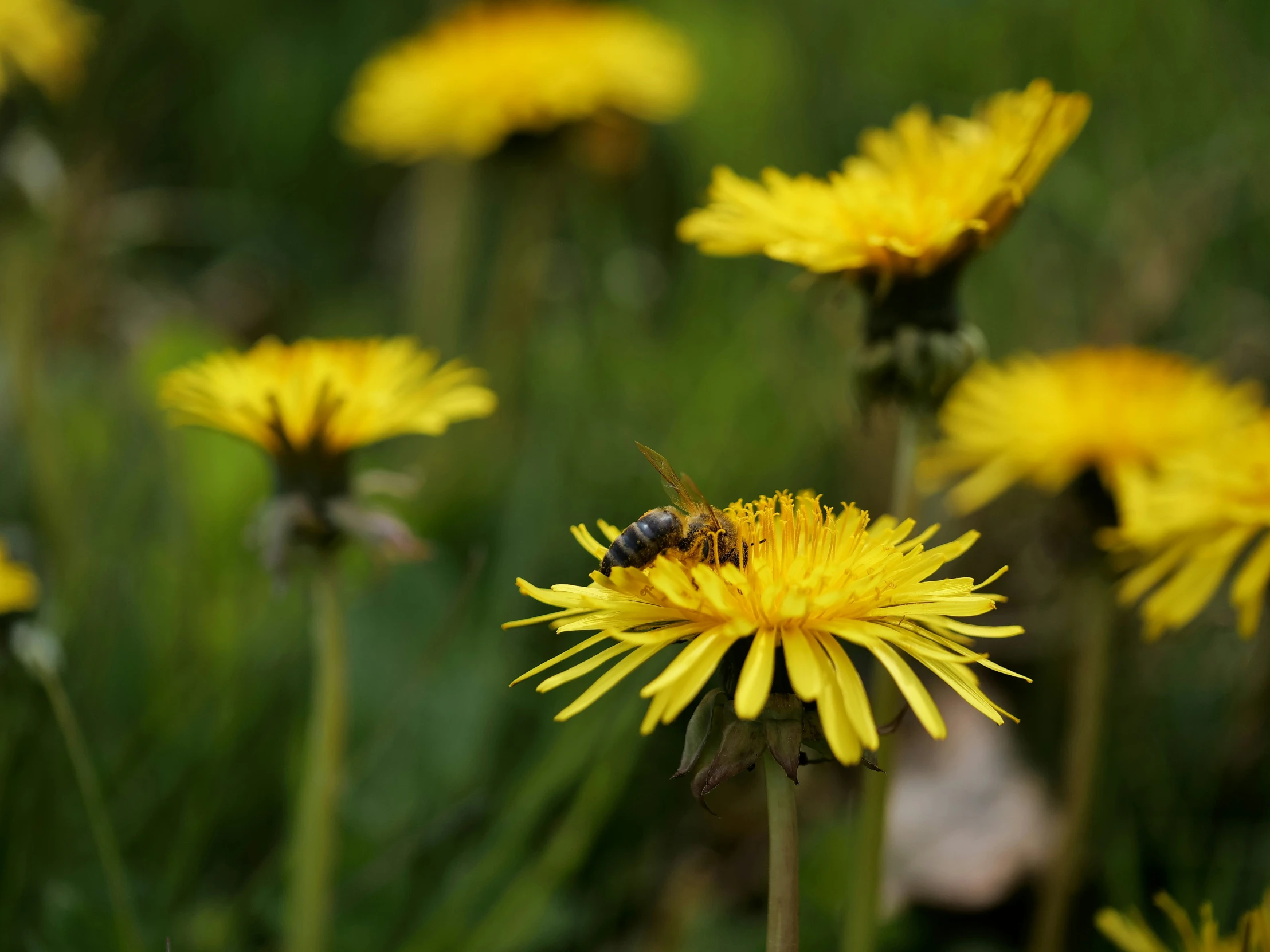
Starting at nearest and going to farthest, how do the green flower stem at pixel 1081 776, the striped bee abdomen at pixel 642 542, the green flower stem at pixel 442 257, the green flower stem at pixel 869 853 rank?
1. the striped bee abdomen at pixel 642 542
2. the green flower stem at pixel 869 853
3. the green flower stem at pixel 1081 776
4. the green flower stem at pixel 442 257

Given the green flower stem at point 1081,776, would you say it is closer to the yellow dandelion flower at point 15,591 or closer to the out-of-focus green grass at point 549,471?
the out-of-focus green grass at point 549,471

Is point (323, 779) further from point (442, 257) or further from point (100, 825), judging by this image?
point (442, 257)

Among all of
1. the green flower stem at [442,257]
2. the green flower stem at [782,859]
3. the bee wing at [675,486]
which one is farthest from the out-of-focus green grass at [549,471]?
the green flower stem at [782,859]

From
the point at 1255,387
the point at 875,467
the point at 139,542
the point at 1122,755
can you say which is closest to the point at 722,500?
the point at 875,467

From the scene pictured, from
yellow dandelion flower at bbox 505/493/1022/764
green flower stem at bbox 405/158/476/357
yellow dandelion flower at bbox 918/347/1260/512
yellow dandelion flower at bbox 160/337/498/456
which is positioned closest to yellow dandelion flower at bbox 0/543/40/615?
yellow dandelion flower at bbox 160/337/498/456

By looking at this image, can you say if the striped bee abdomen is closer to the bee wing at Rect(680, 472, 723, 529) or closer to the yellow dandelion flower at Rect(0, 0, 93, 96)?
the bee wing at Rect(680, 472, 723, 529)

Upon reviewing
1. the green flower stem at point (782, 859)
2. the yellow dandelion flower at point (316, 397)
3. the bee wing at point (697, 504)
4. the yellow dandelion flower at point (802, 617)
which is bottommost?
the green flower stem at point (782, 859)

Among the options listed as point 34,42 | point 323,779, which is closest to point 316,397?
point 323,779
